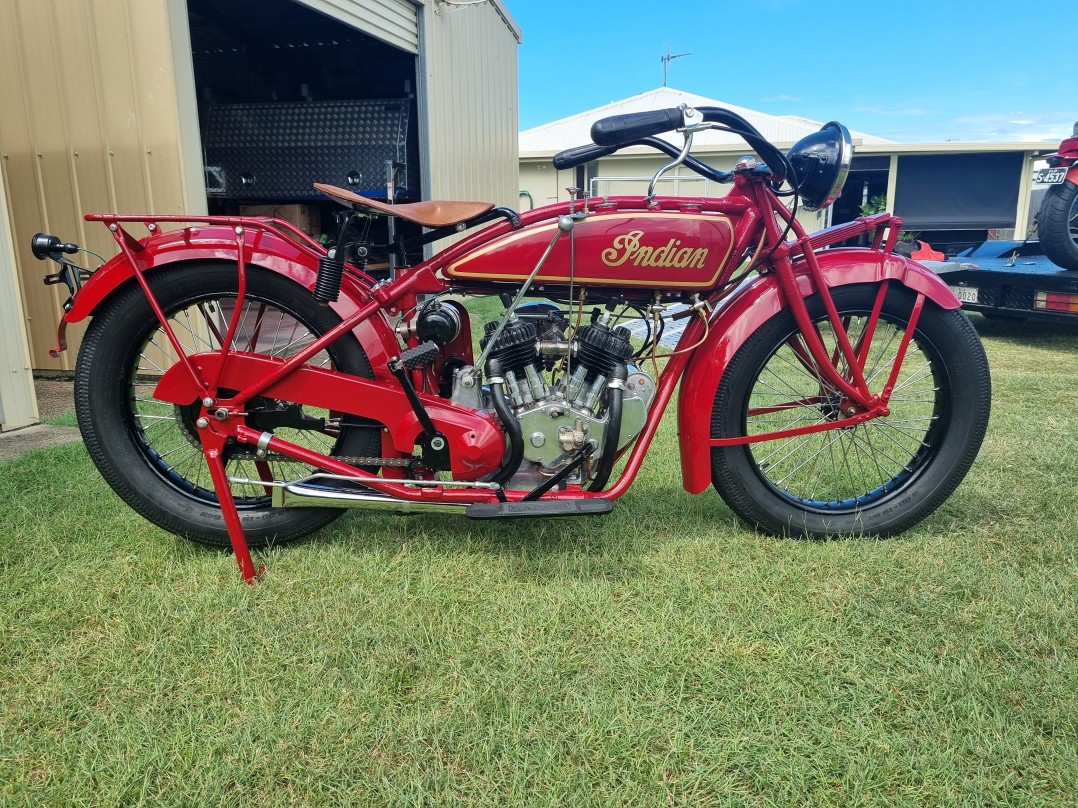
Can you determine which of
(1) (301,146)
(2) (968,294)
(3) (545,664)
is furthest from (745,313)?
Answer: (1) (301,146)

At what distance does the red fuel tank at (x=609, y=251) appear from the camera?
7.23 feet

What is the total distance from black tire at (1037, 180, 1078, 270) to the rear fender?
6.58m

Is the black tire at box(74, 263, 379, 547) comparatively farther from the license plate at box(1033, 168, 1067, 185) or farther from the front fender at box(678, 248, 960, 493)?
the license plate at box(1033, 168, 1067, 185)

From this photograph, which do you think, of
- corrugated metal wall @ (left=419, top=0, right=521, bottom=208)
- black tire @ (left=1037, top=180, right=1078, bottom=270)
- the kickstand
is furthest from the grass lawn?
corrugated metal wall @ (left=419, top=0, right=521, bottom=208)

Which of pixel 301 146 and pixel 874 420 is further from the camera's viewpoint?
pixel 301 146

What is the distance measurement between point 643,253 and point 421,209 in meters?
0.71

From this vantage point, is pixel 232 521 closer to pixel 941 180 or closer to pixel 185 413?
pixel 185 413

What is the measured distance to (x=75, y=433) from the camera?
389 centimetres

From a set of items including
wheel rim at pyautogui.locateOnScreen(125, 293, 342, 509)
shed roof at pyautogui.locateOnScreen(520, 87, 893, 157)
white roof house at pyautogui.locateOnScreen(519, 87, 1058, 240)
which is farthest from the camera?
shed roof at pyautogui.locateOnScreen(520, 87, 893, 157)

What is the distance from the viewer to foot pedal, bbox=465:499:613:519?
2199 mm

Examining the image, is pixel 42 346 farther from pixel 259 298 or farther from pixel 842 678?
pixel 842 678

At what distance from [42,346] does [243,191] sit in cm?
296

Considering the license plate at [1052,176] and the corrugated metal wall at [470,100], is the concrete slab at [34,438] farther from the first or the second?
the license plate at [1052,176]

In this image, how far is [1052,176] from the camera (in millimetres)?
6270
